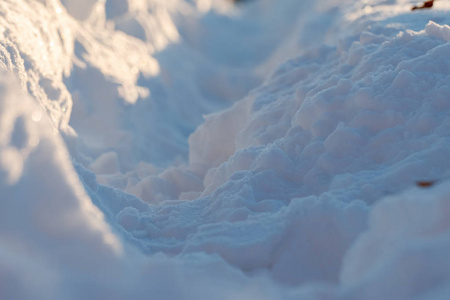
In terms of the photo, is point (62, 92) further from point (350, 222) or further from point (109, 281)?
point (350, 222)

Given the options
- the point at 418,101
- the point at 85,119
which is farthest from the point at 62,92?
the point at 418,101

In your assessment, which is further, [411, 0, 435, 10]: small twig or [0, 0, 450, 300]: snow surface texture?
[411, 0, 435, 10]: small twig

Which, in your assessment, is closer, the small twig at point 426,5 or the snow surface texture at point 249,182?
the snow surface texture at point 249,182

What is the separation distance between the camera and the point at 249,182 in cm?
197

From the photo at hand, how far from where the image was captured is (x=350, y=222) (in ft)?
5.13

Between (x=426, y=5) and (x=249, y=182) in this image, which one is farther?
(x=426, y=5)

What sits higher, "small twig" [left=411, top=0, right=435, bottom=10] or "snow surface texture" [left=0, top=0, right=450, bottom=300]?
"small twig" [left=411, top=0, right=435, bottom=10]

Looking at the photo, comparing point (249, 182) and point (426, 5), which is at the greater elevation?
point (426, 5)

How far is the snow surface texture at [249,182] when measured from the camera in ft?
4.56

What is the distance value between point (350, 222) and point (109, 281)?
2.50ft

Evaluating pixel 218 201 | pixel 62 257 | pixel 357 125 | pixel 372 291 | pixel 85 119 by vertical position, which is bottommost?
pixel 372 291

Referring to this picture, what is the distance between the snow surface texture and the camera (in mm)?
1390

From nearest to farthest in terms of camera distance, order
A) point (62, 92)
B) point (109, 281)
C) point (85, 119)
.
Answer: point (109, 281) → point (62, 92) → point (85, 119)

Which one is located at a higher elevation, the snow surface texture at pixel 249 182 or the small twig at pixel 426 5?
the small twig at pixel 426 5
